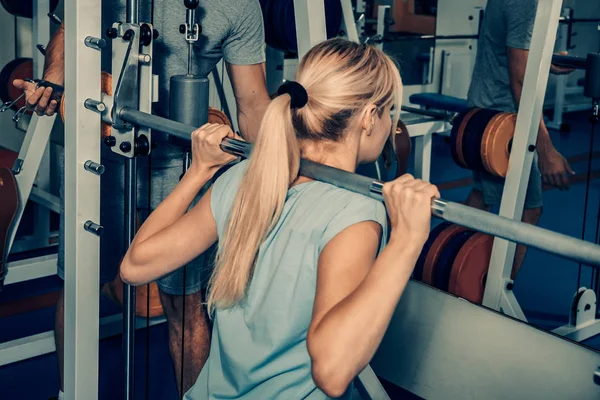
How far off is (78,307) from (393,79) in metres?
0.79

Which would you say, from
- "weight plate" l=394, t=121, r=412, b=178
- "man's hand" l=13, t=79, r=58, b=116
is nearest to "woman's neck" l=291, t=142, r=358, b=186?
"man's hand" l=13, t=79, r=58, b=116

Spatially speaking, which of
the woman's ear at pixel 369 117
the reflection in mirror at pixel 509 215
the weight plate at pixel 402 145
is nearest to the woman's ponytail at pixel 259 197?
the woman's ear at pixel 369 117

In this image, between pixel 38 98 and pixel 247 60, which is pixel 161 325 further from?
pixel 38 98

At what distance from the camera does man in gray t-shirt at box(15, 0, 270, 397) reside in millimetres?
1935

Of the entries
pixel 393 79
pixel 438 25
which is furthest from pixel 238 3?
pixel 438 25

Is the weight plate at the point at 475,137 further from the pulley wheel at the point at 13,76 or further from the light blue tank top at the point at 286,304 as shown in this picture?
the pulley wheel at the point at 13,76

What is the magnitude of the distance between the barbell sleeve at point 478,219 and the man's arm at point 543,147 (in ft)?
4.99

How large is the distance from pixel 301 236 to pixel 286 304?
11 centimetres

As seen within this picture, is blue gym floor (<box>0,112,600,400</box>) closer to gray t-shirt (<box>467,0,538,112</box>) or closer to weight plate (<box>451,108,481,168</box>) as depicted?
weight plate (<box>451,108,481,168</box>)

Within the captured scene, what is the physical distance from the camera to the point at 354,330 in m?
1.04

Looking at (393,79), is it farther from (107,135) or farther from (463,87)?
(463,87)

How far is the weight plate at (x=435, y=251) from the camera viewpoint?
2.39 metres

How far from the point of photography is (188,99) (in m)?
1.57

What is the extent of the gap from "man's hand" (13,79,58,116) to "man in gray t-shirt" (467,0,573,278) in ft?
5.03
